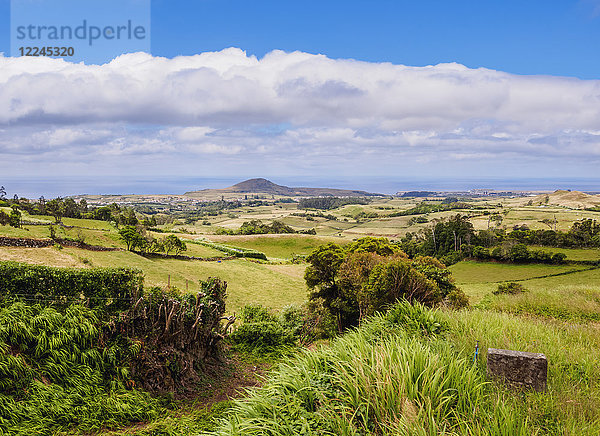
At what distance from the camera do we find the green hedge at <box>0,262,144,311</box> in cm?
959

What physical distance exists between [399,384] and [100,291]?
8.89 m

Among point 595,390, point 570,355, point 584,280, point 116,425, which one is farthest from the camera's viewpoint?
point 584,280

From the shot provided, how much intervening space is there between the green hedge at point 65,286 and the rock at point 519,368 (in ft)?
28.0

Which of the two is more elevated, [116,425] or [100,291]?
[100,291]

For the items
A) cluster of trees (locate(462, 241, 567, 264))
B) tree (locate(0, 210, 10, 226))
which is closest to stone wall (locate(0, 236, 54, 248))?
tree (locate(0, 210, 10, 226))

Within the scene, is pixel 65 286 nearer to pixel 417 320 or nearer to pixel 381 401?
pixel 417 320

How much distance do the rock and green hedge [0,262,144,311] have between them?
28.0ft

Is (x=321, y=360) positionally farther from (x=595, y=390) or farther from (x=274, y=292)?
(x=274, y=292)

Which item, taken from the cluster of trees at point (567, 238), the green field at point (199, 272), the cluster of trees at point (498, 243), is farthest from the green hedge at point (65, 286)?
the cluster of trees at point (567, 238)

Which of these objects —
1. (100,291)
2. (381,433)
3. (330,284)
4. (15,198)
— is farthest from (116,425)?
(15,198)

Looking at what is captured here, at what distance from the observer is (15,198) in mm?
71375

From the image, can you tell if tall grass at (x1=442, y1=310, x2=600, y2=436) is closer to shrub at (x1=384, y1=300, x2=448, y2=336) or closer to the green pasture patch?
shrub at (x1=384, y1=300, x2=448, y2=336)

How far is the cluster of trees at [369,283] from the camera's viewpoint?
44.1 feet

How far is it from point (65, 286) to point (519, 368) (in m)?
10.7
